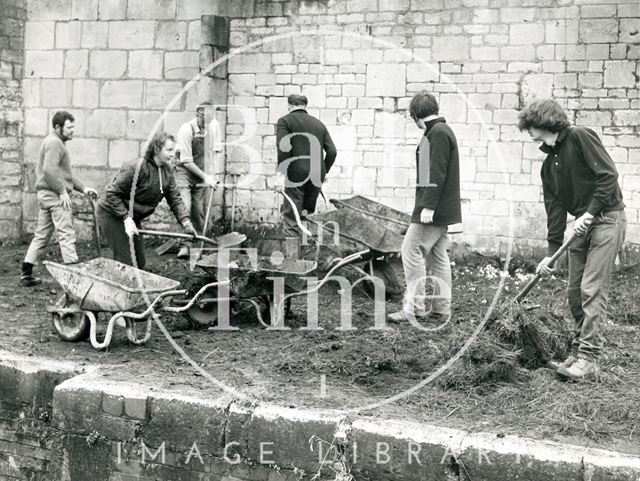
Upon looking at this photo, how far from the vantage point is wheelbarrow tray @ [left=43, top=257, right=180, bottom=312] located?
6.50 meters

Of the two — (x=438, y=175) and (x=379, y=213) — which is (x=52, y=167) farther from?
(x=438, y=175)

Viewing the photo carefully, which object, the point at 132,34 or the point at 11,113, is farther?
the point at 11,113

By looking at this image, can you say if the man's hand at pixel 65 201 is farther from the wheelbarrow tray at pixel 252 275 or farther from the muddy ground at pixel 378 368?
the wheelbarrow tray at pixel 252 275

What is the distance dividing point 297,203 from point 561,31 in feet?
13.3

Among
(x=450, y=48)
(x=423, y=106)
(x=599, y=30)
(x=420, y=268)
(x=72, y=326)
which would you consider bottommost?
(x=72, y=326)

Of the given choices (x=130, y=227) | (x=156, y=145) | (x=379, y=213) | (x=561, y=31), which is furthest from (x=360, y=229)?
(x=561, y=31)

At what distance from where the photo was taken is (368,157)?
11.3m

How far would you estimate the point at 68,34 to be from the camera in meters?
12.0

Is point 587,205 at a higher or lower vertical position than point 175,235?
higher

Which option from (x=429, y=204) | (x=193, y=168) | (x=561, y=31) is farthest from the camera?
(x=193, y=168)

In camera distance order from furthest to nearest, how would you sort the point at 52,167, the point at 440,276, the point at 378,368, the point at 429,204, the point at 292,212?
1. the point at 292,212
2. the point at 52,167
3. the point at 440,276
4. the point at 429,204
5. the point at 378,368

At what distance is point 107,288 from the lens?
259 inches

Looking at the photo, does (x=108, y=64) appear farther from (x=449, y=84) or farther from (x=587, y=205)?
(x=587, y=205)

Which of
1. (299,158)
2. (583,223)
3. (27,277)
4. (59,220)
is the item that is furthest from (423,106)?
(27,277)
